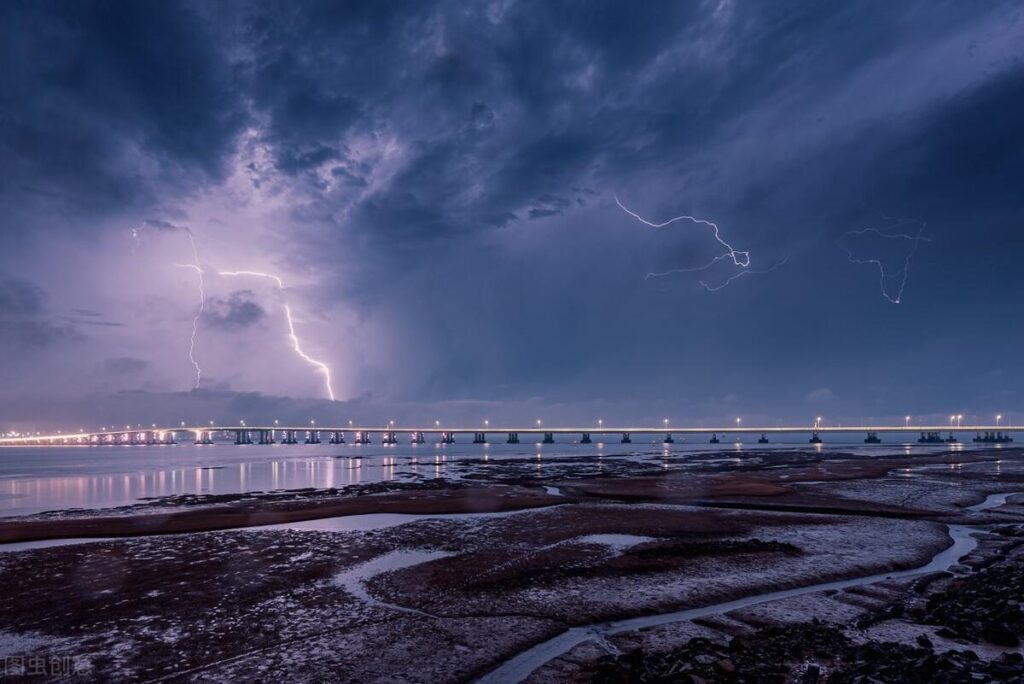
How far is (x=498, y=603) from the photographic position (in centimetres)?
1344

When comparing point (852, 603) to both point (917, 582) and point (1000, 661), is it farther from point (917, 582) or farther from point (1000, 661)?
point (1000, 661)

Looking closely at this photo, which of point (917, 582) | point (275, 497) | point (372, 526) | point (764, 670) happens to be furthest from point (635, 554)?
point (275, 497)

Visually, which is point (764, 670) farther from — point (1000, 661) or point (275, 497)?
point (275, 497)

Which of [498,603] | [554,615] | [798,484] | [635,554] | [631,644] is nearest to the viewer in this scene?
[631,644]

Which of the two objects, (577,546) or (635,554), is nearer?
(635,554)

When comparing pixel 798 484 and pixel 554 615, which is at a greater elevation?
pixel 554 615

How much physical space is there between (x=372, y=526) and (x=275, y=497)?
1601cm

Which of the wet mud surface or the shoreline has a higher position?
the wet mud surface

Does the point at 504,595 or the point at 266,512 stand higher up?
the point at 504,595

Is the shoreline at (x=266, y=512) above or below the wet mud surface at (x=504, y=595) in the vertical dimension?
below

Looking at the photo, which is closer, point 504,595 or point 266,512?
point 504,595

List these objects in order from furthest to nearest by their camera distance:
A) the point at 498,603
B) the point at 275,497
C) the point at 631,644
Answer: the point at 275,497 < the point at 498,603 < the point at 631,644

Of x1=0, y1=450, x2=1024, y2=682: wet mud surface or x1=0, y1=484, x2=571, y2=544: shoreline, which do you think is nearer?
x1=0, y1=450, x2=1024, y2=682: wet mud surface

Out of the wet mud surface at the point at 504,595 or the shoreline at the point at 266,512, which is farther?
the shoreline at the point at 266,512
